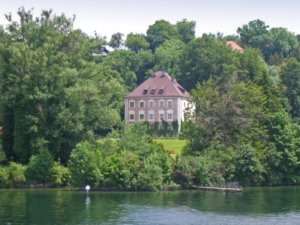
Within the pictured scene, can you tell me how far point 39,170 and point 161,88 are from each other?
49991mm

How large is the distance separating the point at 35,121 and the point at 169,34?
330 feet

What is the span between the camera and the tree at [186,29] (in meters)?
184

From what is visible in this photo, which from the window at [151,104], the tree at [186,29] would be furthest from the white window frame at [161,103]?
the tree at [186,29]

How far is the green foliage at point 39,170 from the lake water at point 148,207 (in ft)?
14.9

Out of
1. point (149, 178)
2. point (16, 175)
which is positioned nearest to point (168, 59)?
point (16, 175)

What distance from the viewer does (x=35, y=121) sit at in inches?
3305

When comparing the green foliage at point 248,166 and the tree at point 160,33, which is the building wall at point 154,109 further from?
the tree at point 160,33

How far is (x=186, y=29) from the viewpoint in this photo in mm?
184750

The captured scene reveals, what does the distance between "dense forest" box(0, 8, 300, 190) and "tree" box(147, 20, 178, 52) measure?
8297cm

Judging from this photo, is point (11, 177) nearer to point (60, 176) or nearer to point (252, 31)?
point (60, 176)

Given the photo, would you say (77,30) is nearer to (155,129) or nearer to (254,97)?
(254,97)

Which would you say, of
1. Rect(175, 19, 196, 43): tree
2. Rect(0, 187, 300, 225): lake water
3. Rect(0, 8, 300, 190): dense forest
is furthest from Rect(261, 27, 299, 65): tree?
Rect(0, 187, 300, 225): lake water

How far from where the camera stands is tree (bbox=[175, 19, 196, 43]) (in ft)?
604

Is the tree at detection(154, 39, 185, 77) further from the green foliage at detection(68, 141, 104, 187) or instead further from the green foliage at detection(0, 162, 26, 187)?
the green foliage at detection(0, 162, 26, 187)
